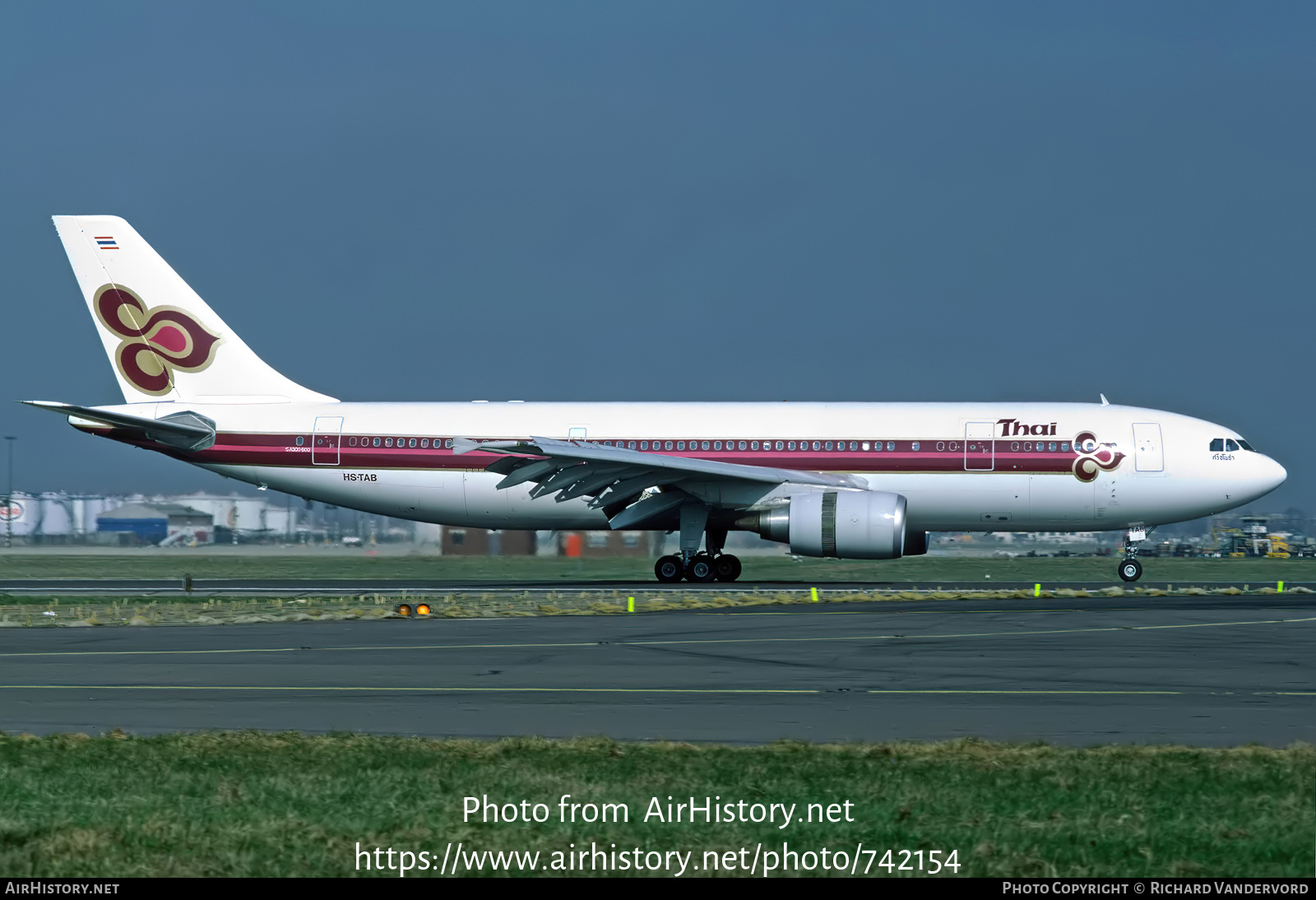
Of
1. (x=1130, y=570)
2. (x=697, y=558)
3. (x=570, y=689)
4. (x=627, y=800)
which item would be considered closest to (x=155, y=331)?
(x=697, y=558)

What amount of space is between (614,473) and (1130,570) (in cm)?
1052

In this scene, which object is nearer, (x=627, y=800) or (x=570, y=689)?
(x=627, y=800)

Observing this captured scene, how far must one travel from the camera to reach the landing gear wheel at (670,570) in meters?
29.8

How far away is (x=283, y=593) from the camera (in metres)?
27.4

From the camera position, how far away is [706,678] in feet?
42.1

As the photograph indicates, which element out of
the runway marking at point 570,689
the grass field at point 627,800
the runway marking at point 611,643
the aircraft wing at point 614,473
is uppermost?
the aircraft wing at point 614,473

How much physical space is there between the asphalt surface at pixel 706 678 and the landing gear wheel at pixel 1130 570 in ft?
30.7

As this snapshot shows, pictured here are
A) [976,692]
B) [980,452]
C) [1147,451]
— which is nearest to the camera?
[976,692]

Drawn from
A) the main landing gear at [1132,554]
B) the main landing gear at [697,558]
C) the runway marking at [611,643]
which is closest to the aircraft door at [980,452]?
the main landing gear at [1132,554]

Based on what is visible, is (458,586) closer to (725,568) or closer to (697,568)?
(697,568)

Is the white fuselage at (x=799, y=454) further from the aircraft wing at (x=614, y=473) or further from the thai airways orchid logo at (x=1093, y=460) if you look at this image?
the aircraft wing at (x=614, y=473)

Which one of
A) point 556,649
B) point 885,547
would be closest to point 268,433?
point 885,547

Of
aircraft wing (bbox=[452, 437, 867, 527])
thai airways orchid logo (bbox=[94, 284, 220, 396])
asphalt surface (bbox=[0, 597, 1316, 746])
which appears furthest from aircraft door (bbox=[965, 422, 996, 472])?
thai airways orchid logo (bbox=[94, 284, 220, 396])

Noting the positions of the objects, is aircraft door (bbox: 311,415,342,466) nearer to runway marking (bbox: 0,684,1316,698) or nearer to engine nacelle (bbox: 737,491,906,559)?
engine nacelle (bbox: 737,491,906,559)
